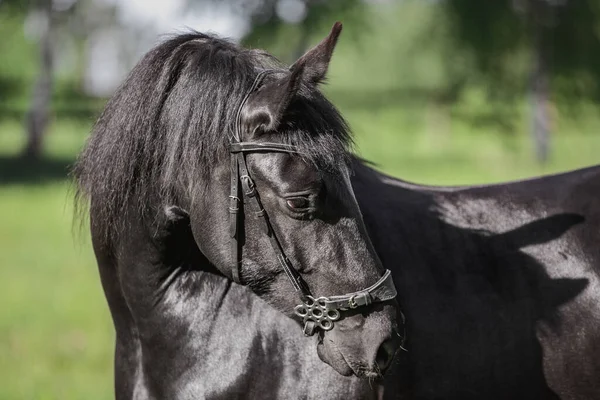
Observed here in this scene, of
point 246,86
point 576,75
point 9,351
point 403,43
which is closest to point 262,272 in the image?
point 246,86

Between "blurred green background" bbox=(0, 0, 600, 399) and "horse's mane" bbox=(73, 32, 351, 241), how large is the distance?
24.7 feet

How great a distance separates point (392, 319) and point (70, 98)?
36741 millimetres

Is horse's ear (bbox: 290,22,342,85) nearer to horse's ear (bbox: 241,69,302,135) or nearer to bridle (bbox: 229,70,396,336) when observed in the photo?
horse's ear (bbox: 241,69,302,135)

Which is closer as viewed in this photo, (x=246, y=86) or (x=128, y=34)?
(x=246, y=86)

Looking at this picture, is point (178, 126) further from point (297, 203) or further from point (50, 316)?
point (50, 316)

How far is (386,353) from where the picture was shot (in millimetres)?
2811

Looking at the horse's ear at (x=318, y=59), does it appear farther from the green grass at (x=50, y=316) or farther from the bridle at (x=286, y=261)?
the green grass at (x=50, y=316)

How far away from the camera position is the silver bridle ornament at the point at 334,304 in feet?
9.11

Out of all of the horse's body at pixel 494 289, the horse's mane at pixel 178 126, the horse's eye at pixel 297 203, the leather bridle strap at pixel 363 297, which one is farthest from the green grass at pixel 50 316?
the horse's body at pixel 494 289

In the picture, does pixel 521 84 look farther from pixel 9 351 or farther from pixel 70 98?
pixel 9 351

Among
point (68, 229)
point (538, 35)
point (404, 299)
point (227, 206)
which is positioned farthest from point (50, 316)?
point (538, 35)

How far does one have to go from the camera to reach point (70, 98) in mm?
37250

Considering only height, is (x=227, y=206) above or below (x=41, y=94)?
below

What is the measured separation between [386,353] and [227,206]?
812mm
